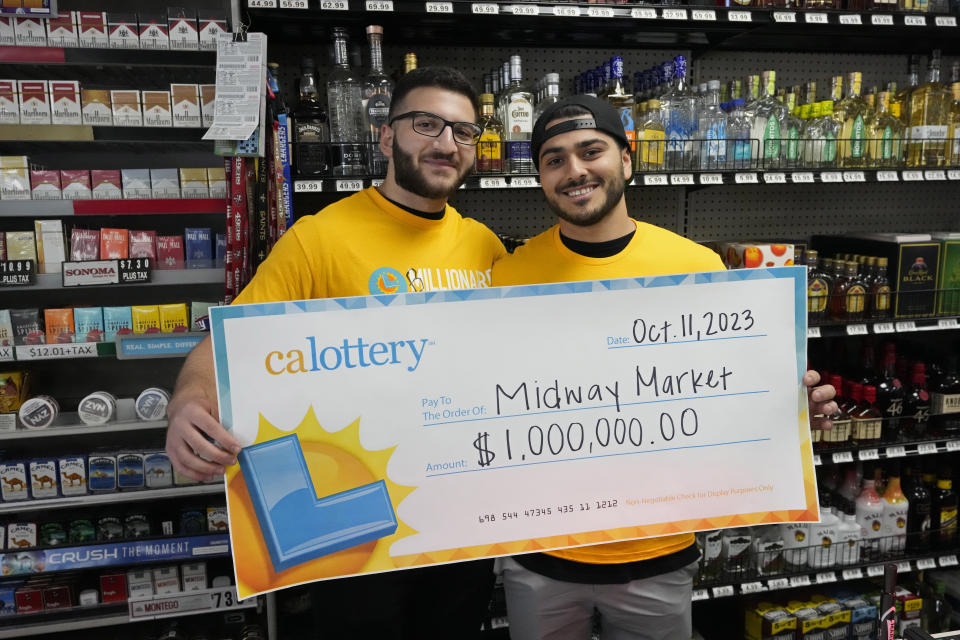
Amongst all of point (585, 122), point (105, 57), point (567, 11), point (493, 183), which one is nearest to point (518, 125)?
point (493, 183)

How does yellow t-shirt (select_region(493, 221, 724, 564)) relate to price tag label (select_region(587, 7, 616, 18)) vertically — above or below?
below

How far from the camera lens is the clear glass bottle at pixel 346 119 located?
233 centimetres

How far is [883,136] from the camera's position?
112 inches

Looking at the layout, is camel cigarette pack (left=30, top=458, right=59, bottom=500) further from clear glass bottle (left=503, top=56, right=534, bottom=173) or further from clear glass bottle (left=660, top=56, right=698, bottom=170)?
clear glass bottle (left=660, top=56, right=698, bottom=170)

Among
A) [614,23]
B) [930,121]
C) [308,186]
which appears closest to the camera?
[308,186]

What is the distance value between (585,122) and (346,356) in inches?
33.4

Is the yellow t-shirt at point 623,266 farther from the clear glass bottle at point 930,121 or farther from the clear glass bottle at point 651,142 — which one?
the clear glass bottle at point 930,121

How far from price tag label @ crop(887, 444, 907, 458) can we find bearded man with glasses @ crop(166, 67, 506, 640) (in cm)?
204

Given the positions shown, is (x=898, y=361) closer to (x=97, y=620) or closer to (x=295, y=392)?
(x=295, y=392)

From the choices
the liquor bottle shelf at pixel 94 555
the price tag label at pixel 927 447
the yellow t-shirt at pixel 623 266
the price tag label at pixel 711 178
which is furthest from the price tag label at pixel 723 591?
the liquor bottle shelf at pixel 94 555

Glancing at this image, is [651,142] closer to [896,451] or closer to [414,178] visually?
[414,178]

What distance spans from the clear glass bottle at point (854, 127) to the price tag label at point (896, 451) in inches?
49.9

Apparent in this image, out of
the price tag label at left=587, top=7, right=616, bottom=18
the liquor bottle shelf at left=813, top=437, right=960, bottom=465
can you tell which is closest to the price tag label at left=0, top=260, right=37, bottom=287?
the price tag label at left=587, top=7, right=616, bottom=18

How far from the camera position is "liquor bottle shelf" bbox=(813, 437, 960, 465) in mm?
2717
